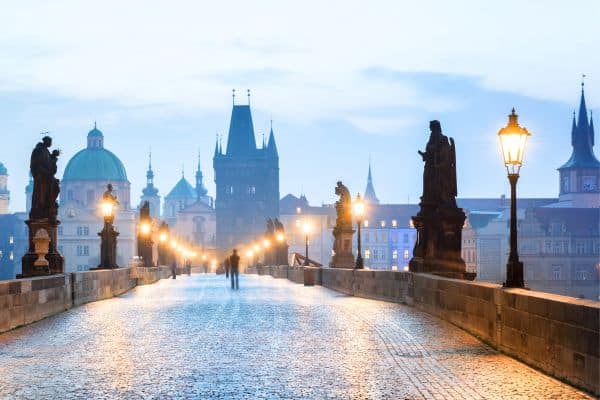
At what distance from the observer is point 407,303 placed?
91.2 feet

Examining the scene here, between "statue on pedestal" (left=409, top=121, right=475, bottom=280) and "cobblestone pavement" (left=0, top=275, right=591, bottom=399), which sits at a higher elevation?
"statue on pedestal" (left=409, top=121, right=475, bottom=280)

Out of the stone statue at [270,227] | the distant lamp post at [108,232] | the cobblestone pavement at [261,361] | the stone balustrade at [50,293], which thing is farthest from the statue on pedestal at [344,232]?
the stone statue at [270,227]

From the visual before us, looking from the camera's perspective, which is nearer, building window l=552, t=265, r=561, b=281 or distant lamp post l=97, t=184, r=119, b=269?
distant lamp post l=97, t=184, r=119, b=269

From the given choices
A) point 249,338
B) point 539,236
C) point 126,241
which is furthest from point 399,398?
point 126,241

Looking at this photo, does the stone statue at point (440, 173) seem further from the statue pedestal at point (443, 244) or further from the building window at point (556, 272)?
the building window at point (556, 272)

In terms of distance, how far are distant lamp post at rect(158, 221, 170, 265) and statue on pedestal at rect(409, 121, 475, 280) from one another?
53.9 m

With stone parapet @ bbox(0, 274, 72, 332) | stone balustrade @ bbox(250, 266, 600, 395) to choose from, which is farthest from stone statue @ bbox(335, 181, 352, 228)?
stone balustrade @ bbox(250, 266, 600, 395)

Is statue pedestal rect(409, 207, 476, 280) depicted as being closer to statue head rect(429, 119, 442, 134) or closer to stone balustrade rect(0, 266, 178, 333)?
statue head rect(429, 119, 442, 134)

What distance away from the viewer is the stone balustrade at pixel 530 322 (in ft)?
38.9

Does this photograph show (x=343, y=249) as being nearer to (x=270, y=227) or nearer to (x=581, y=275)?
(x=270, y=227)

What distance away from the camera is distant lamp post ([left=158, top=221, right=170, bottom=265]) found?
8300 cm

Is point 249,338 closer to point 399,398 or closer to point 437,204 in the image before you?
point 399,398

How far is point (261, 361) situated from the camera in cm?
1477

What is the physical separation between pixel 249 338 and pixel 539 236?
153 metres
